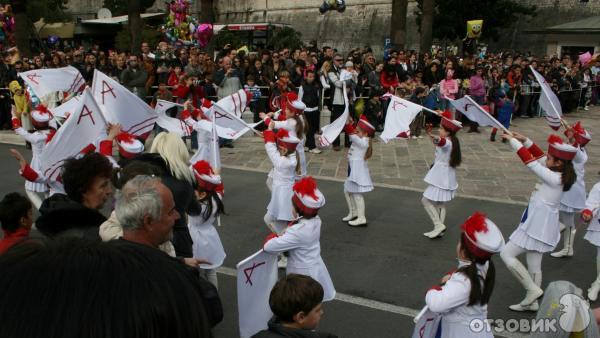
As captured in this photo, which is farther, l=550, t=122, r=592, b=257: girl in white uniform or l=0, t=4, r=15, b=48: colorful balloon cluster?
l=0, t=4, r=15, b=48: colorful balloon cluster

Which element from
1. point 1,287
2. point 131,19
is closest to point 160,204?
point 1,287

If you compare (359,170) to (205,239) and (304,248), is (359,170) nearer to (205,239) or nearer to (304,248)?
(304,248)

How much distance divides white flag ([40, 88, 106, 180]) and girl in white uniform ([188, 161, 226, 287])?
1321 millimetres

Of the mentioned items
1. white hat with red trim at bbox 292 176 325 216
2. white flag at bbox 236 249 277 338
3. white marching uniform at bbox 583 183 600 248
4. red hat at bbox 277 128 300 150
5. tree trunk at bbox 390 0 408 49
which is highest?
tree trunk at bbox 390 0 408 49

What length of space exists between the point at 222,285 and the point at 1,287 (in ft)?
15.4

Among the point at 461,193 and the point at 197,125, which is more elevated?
the point at 197,125

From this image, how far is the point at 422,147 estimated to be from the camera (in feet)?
40.9

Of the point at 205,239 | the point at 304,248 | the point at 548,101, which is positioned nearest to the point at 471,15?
the point at 548,101

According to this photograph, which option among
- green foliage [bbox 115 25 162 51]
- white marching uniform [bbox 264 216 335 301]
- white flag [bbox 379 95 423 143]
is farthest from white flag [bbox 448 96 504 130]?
green foliage [bbox 115 25 162 51]

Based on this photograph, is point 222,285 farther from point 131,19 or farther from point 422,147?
point 131,19

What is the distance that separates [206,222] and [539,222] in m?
3.03

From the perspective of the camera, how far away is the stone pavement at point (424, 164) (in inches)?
364

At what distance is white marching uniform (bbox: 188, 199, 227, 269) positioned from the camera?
4.45 meters

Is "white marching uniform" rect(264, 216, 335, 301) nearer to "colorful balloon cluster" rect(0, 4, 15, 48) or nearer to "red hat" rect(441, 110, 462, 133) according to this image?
"red hat" rect(441, 110, 462, 133)
